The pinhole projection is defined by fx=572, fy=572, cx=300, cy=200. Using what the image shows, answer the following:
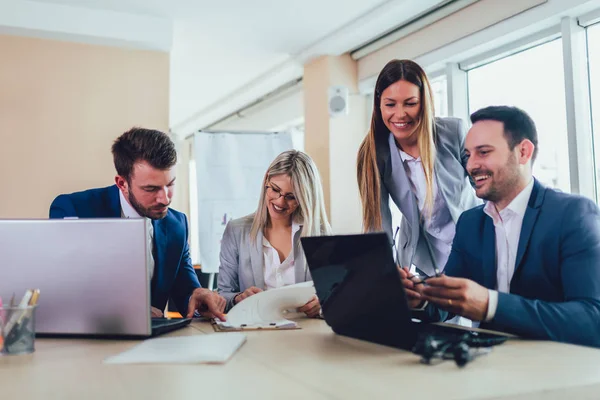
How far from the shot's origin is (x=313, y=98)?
4996 mm

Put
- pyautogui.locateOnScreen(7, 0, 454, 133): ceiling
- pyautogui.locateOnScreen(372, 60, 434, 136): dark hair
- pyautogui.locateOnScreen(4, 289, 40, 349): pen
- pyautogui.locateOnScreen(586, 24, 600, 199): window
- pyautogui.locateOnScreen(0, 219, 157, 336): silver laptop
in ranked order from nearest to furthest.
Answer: pyautogui.locateOnScreen(4, 289, 40, 349): pen → pyautogui.locateOnScreen(0, 219, 157, 336): silver laptop → pyautogui.locateOnScreen(372, 60, 434, 136): dark hair → pyautogui.locateOnScreen(586, 24, 600, 199): window → pyautogui.locateOnScreen(7, 0, 454, 133): ceiling

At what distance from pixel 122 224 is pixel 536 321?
946 millimetres

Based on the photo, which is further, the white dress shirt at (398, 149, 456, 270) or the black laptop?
the white dress shirt at (398, 149, 456, 270)

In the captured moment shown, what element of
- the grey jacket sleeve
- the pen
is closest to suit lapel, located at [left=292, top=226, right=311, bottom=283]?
the grey jacket sleeve

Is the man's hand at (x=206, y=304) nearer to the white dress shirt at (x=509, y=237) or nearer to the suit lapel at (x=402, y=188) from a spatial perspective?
the white dress shirt at (x=509, y=237)

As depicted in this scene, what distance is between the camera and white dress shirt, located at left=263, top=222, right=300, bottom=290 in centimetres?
234

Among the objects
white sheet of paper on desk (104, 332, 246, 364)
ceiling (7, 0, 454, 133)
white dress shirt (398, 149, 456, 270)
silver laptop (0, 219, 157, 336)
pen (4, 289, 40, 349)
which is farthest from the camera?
ceiling (7, 0, 454, 133)

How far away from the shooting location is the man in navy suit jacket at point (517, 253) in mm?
1254

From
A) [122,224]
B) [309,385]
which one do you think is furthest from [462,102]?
[309,385]

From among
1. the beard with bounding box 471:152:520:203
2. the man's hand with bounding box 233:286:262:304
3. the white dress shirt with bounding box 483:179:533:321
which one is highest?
the beard with bounding box 471:152:520:203

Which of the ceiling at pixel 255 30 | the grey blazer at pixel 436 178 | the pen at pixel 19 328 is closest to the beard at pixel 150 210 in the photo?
the pen at pixel 19 328

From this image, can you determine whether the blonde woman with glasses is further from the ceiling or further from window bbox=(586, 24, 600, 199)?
the ceiling

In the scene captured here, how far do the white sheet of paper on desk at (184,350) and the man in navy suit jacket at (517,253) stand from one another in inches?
17.7

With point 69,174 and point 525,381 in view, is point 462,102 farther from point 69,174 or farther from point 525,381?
point 525,381
